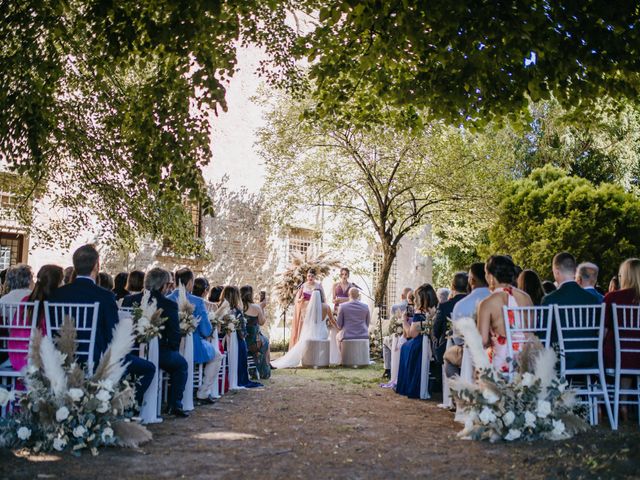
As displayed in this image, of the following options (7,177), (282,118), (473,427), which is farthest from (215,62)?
(282,118)

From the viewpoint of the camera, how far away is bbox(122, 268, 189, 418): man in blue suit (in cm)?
731

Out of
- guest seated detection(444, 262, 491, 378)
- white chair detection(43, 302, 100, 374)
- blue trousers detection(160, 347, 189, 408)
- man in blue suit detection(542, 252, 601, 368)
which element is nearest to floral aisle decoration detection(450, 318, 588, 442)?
man in blue suit detection(542, 252, 601, 368)

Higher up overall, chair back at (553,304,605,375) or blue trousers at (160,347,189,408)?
chair back at (553,304,605,375)

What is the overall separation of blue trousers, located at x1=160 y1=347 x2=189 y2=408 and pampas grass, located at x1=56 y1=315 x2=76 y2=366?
198 cm

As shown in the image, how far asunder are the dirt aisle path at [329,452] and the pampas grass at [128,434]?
0.30 feet

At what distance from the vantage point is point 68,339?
5.49m

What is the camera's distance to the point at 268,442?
6.22 m

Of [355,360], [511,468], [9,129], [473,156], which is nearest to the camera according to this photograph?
[511,468]

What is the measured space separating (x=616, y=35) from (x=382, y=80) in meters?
3.09

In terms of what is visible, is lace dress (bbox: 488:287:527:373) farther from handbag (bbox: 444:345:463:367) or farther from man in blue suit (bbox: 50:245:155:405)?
man in blue suit (bbox: 50:245:155:405)

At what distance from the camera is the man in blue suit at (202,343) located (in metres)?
8.56

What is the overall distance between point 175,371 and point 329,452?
2.51m

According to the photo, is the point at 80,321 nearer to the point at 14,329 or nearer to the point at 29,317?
the point at 29,317

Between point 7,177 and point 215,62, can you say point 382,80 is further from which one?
point 7,177
